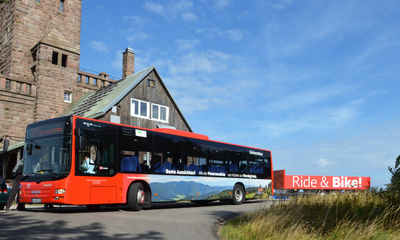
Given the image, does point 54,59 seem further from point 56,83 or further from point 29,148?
point 29,148

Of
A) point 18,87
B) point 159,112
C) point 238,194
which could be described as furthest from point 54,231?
point 18,87

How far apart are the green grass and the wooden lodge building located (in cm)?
1829

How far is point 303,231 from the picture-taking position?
8.74 metres

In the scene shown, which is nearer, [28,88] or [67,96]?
[28,88]

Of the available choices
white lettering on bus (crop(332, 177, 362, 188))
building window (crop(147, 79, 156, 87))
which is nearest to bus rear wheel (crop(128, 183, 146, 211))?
building window (crop(147, 79, 156, 87))

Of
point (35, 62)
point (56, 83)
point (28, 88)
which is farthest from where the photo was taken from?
point (35, 62)

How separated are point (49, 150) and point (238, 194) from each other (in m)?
9.46

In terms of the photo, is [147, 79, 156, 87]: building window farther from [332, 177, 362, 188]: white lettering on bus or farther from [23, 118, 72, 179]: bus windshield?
[23, 118, 72, 179]: bus windshield

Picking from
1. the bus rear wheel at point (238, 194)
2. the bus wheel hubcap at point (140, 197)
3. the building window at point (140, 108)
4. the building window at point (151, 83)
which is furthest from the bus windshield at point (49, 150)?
the building window at point (151, 83)

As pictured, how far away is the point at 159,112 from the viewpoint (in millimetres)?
31234

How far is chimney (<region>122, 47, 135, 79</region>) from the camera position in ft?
118

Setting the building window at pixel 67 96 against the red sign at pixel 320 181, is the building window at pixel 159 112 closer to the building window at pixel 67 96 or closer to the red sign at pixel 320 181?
the building window at pixel 67 96

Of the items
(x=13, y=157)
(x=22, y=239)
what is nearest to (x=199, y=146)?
(x=22, y=239)

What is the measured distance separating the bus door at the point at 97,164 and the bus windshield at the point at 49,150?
355 millimetres
